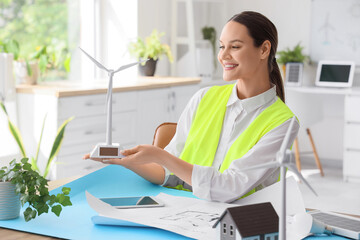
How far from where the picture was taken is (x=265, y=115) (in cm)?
174

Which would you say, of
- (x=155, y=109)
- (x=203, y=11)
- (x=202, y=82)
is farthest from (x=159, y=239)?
(x=203, y=11)

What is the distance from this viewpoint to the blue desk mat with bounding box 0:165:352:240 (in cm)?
128

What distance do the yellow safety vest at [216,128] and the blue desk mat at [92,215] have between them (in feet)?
0.56

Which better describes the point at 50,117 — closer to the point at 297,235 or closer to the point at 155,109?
the point at 155,109

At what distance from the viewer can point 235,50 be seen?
1717 mm

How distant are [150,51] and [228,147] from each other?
294cm

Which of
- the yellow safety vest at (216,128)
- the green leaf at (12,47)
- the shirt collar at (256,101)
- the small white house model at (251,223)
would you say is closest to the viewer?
the small white house model at (251,223)

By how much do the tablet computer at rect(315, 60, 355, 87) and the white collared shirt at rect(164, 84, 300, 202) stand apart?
11.4 feet

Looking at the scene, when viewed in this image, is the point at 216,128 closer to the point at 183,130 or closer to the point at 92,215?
the point at 183,130

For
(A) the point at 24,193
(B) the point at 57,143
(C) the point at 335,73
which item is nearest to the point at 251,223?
(A) the point at 24,193

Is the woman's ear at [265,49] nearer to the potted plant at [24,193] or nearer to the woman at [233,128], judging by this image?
the woman at [233,128]

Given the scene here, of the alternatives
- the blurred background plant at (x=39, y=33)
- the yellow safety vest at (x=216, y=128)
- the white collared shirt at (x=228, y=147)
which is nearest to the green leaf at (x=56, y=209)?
the white collared shirt at (x=228, y=147)

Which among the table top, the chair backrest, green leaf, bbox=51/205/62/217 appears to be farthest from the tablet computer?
green leaf, bbox=51/205/62/217

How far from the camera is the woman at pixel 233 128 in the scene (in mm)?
1564
